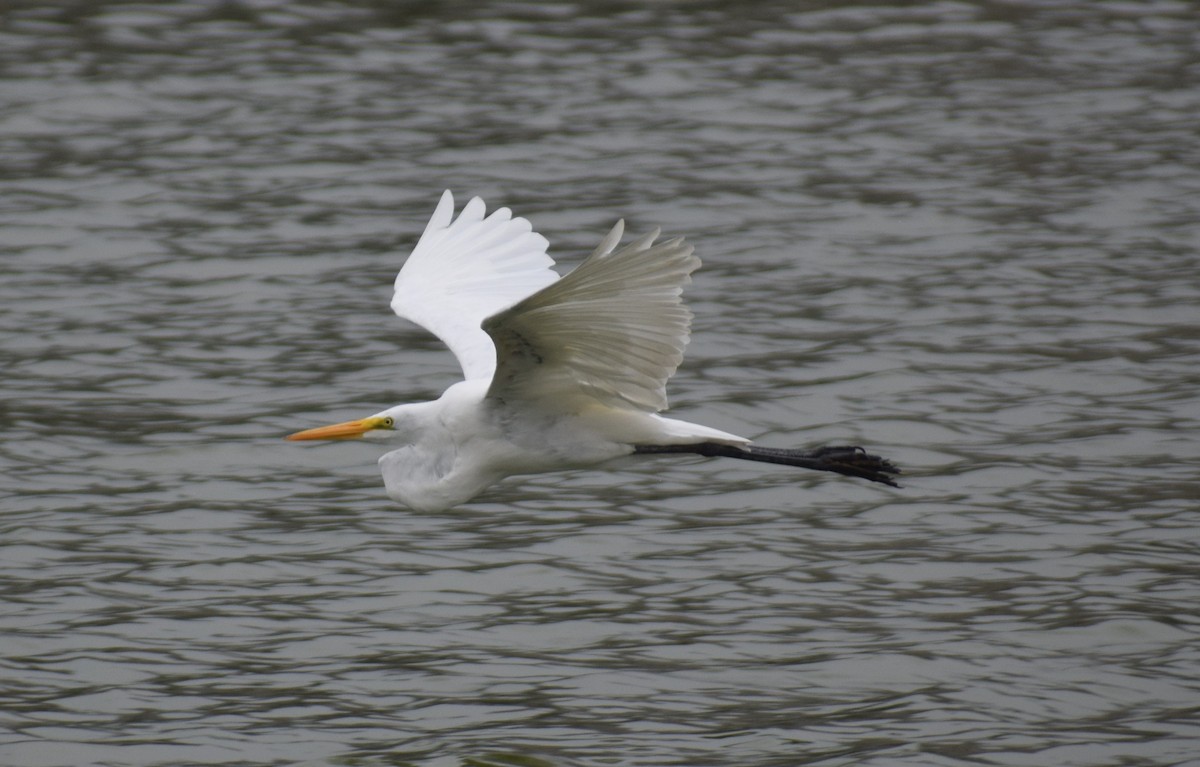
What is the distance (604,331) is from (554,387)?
1.85ft

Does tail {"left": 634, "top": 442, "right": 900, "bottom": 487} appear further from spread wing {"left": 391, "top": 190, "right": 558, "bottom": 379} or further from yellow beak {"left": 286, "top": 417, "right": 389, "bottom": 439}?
spread wing {"left": 391, "top": 190, "right": 558, "bottom": 379}

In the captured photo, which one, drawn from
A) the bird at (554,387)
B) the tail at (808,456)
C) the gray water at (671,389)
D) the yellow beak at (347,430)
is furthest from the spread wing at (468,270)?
the tail at (808,456)

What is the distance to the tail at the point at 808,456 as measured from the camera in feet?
24.6

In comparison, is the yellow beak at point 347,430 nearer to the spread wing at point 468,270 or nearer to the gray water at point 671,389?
the spread wing at point 468,270

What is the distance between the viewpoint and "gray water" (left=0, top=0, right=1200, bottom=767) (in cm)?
795

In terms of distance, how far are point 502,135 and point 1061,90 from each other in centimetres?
475

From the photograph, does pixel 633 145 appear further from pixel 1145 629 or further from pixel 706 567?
pixel 1145 629

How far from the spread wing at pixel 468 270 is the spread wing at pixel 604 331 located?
1281 millimetres

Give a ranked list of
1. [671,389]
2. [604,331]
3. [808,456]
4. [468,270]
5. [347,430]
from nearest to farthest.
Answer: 1. [604,331]
2. [808,456]
3. [347,430]
4. [468,270]
5. [671,389]

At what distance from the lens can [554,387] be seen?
7406 millimetres

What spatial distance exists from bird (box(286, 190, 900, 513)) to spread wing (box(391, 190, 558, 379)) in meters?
0.01

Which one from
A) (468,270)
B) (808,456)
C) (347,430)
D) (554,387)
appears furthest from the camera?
Answer: (468,270)

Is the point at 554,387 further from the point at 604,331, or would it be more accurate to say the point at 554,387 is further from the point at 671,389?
the point at 671,389

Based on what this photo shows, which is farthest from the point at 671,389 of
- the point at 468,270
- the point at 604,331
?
the point at 604,331
